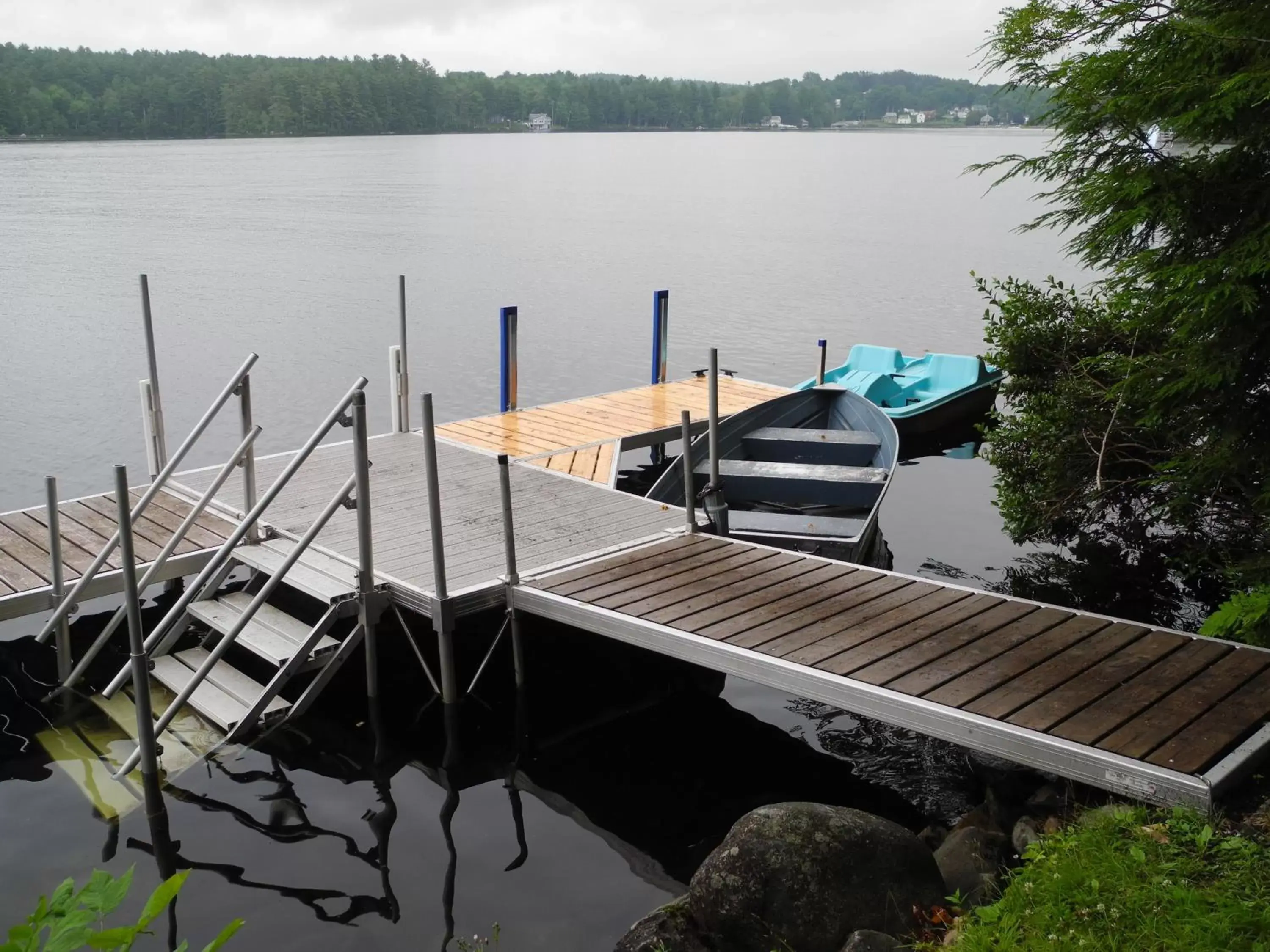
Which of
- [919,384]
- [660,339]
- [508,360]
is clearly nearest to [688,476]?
[508,360]

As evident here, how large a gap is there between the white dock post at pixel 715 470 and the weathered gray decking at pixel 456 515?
0.91ft

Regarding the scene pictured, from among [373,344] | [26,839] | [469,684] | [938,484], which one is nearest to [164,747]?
[26,839]

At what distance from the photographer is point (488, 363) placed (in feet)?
69.3

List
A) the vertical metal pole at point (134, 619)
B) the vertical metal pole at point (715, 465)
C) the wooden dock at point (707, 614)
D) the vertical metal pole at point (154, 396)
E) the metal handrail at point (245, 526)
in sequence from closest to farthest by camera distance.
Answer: the wooden dock at point (707, 614)
the vertical metal pole at point (134, 619)
the metal handrail at point (245, 526)
the vertical metal pole at point (715, 465)
the vertical metal pole at point (154, 396)

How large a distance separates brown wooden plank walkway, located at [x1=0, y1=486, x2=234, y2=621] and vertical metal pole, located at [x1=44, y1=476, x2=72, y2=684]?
12 centimetres

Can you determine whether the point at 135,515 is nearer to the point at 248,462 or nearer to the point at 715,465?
the point at 248,462

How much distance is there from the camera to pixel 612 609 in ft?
22.1

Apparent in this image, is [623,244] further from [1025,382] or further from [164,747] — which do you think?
[164,747]

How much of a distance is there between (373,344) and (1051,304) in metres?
15.5

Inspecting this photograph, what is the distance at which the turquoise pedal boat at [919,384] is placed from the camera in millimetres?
15172

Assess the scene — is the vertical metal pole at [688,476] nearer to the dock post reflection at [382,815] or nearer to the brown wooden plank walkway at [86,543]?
the dock post reflection at [382,815]

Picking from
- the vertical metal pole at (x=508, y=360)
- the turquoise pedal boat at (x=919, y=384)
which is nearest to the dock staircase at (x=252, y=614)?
the vertical metal pole at (x=508, y=360)

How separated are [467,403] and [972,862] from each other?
1386 centimetres

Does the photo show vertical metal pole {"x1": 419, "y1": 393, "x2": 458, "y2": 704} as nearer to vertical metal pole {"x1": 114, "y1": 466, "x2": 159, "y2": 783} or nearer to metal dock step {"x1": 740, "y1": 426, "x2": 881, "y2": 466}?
vertical metal pole {"x1": 114, "y1": 466, "x2": 159, "y2": 783}
